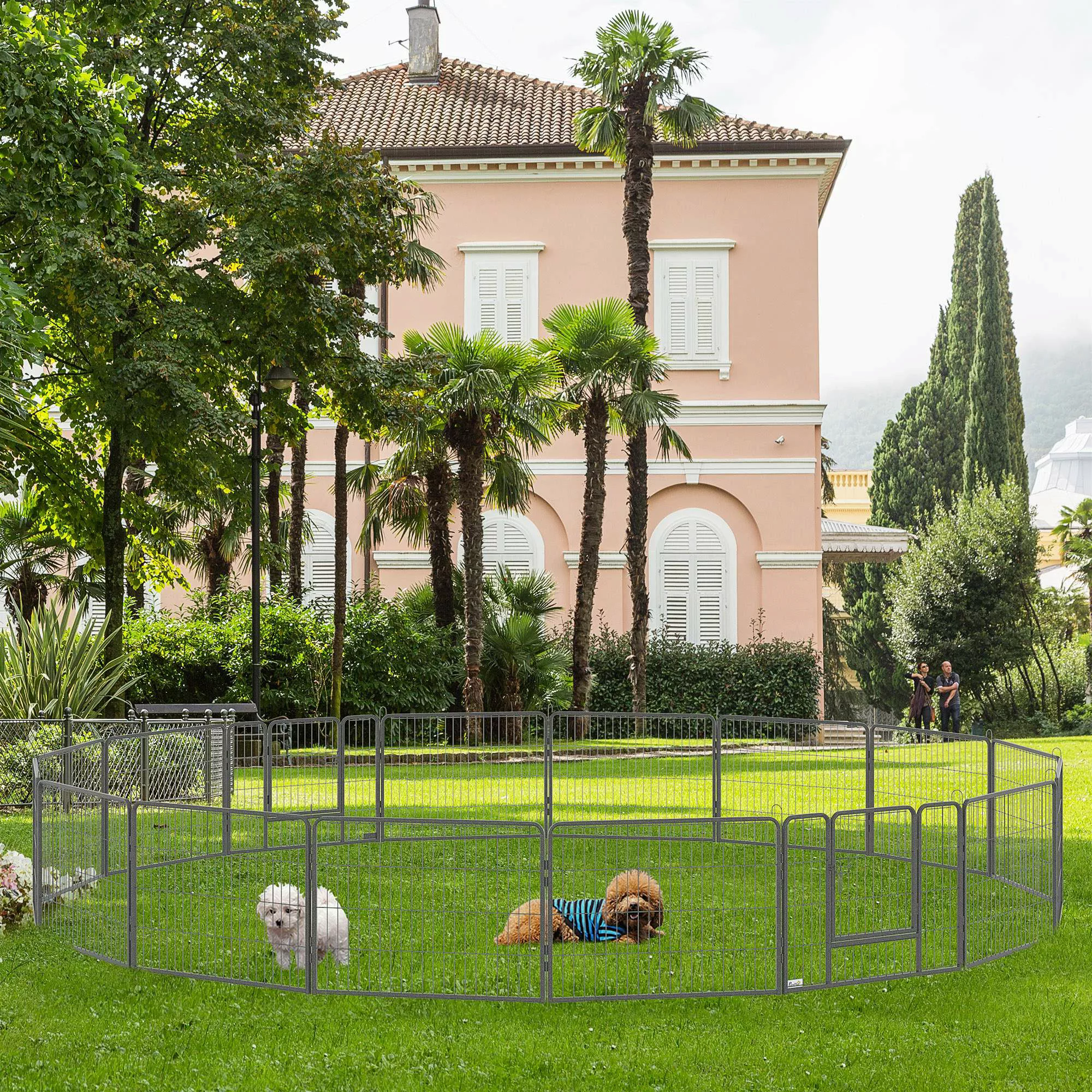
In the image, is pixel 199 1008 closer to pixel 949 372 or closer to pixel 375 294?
pixel 375 294

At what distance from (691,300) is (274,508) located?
37.9 feet

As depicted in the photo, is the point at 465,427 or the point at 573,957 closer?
the point at 573,957

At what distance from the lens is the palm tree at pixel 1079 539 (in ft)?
128

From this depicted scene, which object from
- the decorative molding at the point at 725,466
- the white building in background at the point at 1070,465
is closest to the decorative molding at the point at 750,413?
the decorative molding at the point at 725,466

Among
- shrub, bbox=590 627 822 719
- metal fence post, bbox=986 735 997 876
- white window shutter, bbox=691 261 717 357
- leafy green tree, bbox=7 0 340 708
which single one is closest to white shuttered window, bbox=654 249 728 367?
white window shutter, bbox=691 261 717 357

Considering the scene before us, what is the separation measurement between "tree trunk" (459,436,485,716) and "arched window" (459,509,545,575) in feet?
23.5

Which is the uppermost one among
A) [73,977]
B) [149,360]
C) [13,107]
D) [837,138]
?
[837,138]

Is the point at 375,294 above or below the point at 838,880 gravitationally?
above

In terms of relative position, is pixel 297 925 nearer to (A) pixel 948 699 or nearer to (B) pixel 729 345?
(A) pixel 948 699

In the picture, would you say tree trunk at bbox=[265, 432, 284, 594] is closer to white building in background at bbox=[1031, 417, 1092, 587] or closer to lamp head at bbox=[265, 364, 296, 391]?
lamp head at bbox=[265, 364, 296, 391]

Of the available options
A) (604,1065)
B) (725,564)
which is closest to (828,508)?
(725,564)

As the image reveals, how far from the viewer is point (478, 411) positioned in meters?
22.6

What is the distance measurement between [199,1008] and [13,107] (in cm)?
761

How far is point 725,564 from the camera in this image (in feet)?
101
